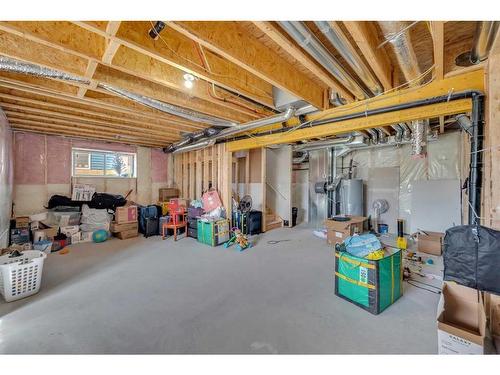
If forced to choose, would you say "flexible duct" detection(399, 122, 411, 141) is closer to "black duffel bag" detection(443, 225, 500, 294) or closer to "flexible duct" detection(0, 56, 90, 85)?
"black duffel bag" detection(443, 225, 500, 294)

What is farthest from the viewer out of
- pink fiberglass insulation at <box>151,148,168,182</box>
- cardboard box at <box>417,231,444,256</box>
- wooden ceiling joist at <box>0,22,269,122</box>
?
pink fiberglass insulation at <box>151,148,168,182</box>

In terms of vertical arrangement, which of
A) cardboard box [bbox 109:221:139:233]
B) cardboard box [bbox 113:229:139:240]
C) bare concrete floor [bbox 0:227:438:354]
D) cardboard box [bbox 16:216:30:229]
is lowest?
bare concrete floor [bbox 0:227:438:354]

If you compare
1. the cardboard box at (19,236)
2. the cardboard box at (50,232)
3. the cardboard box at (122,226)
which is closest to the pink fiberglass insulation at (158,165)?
the cardboard box at (122,226)

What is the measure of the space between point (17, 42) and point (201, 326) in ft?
9.45

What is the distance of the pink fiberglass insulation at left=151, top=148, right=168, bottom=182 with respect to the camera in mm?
6590

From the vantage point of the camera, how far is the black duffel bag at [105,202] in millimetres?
5023

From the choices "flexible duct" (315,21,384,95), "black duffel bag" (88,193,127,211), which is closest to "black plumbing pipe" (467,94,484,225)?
"flexible duct" (315,21,384,95)

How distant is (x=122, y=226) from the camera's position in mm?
4930

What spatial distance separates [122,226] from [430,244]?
6.27 metres

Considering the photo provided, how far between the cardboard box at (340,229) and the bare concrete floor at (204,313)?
3.45 ft

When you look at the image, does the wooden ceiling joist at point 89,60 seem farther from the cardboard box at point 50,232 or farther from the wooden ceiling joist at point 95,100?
the cardboard box at point 50,232

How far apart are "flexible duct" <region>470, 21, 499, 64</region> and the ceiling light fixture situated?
2356mm
